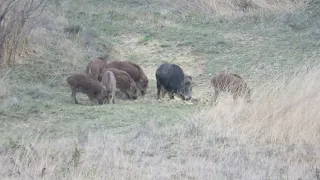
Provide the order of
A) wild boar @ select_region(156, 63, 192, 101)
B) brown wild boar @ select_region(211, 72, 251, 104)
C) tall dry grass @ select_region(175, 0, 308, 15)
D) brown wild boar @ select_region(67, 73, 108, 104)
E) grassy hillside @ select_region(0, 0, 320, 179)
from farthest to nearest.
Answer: tall dry grass @ select_region(175, 0, 308, 15)
wild boar @ select_region(156, 63, 192, 101)
brown wild boar @ select_region(67, 73, 108, 104)
brown wild boar @ select_region(211, 72, 251, 104)
grassy hillside @ select_region(0, 0, 320, 179)

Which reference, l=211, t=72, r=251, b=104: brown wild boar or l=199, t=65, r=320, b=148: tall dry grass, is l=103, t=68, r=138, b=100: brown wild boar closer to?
l=211, t=72, r=251, b=104: brown wild boar

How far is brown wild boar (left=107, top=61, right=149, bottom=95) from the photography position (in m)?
12.7

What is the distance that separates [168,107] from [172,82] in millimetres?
1716

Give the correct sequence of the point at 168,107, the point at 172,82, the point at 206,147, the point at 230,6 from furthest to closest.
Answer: the point at 230,6 < the point at 172,82 < the point at 168,107 < the point at 206,147

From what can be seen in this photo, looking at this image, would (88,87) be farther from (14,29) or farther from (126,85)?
(14,29)

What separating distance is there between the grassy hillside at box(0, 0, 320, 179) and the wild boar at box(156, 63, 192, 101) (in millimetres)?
328

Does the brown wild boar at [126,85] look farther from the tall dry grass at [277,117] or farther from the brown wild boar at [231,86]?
the tall dry grass at [277,117]

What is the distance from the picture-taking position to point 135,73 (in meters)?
12.9

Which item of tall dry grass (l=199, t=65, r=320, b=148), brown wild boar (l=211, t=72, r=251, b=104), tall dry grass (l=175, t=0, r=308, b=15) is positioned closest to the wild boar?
brown wild boar (l=211, t=72, r=251, b=104)

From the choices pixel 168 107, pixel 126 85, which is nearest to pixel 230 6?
pixel 126 85

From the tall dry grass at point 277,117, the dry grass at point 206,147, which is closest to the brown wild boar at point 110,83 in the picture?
the dry grass at point 206,147

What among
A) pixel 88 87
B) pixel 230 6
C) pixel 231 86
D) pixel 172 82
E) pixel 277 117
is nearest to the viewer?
pixel 277 117

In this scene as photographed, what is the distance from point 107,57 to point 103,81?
3380 millimetres

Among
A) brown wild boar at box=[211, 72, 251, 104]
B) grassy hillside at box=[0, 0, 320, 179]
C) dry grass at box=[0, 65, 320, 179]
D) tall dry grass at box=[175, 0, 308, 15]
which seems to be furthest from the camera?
tall dry grass at box=[175, 0, 308, 15]
